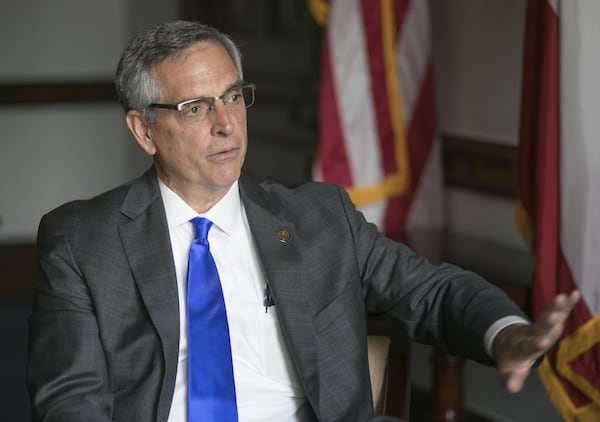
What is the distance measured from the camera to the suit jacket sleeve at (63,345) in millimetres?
1925

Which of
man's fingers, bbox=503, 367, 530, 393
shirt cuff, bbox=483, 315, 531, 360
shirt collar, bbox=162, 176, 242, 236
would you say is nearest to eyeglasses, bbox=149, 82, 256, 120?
shirt collar, bbox=162, 176, 242, 236

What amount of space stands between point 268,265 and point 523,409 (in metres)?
1.85

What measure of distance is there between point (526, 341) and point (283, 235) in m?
0.68

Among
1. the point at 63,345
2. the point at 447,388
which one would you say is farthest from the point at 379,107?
the point at 63,345

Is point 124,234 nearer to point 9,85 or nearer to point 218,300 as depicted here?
point 218,300

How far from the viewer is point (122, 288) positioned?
2.07 metres

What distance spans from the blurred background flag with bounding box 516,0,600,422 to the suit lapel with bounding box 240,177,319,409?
2.79 ft

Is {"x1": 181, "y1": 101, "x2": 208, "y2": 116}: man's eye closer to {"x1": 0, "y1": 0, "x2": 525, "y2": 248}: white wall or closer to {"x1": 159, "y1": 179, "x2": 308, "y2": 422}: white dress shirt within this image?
{"x1": 159, "y1": 179, "x2": 308, "y2": 422}: white dress shirt

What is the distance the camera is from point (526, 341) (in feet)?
5.61

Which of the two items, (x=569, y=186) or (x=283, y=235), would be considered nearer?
(x=283, y=235)

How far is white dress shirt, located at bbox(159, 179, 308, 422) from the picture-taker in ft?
6.92

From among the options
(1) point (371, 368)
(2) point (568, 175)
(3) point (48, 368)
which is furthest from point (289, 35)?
(3) point (48, 368)

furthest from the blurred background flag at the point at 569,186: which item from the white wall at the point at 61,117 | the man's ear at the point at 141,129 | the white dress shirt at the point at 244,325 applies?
the white wall at the point at 61,117

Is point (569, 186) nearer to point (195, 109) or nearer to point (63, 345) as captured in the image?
point (195, 109)
